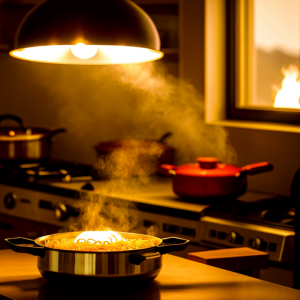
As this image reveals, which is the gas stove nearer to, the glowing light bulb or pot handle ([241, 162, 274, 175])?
pot handle ([241, 162, 274, 175])

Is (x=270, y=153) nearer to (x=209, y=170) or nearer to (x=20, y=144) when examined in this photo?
(x=209, y=170)

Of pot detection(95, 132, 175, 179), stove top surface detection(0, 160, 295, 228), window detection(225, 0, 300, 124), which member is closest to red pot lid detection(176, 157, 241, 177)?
stove top surface detection(0, 160, 295, 228)

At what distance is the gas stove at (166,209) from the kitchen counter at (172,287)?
0.71 meters

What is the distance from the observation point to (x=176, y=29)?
320cm

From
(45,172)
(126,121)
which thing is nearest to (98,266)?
(45,172)

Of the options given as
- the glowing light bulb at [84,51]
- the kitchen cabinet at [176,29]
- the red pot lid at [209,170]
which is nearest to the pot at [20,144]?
the kitchen cabinet at [176,29]

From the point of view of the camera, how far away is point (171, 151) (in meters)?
2.88

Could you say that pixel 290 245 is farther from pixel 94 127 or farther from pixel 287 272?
pixel 94 127

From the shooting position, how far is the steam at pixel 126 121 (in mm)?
2705

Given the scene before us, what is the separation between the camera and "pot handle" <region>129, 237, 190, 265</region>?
1.12 metres

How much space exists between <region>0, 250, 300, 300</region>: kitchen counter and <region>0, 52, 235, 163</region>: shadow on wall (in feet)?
5.19

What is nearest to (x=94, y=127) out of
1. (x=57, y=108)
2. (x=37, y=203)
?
(x=57, y=108)

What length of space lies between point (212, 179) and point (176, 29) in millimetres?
1235

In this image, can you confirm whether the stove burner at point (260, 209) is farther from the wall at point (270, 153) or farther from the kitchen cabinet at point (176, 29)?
the kitchen cabinet at point (176, 29)
